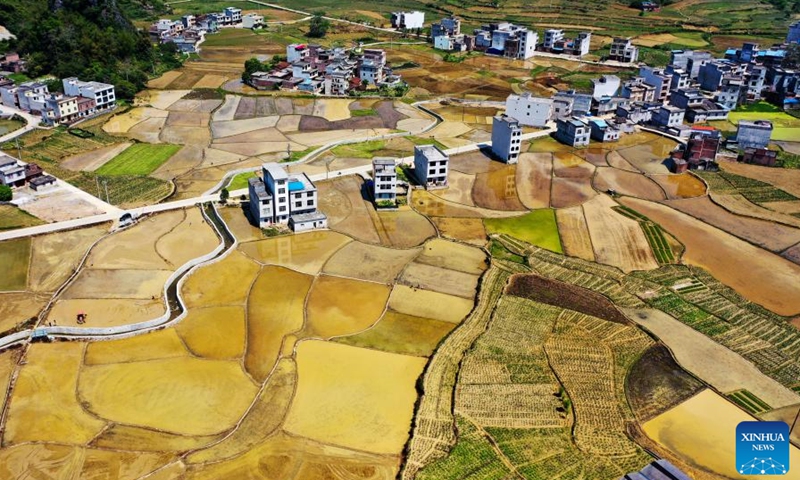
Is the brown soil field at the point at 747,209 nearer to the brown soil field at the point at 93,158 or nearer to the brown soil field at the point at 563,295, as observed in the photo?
the brown soil field at the point at 563,295

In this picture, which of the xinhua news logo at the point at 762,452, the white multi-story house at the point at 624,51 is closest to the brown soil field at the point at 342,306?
the xinhua news logo at the point at 762,452

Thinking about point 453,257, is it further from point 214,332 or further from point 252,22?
point 252,22

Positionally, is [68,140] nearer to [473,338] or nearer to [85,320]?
[85,320]

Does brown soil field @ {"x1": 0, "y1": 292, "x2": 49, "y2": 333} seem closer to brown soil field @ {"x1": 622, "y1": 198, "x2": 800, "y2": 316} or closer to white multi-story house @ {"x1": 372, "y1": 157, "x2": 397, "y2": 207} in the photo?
white multi-story house @ {"x1": 372, "y1": 157, "x2": 397, "y2": 207}

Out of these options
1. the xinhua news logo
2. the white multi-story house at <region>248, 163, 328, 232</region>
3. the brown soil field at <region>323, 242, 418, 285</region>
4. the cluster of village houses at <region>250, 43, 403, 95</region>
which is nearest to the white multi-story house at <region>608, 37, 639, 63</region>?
the cluster of village houses at <region>250, 43, 403, 95</region>

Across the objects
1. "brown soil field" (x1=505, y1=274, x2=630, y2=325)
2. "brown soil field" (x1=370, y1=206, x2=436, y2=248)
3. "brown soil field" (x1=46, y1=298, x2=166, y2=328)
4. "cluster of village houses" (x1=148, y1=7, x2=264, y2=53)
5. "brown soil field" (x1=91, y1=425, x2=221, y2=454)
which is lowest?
"brown soil field" (x1=91, y1=425, x2=221, y2=454)

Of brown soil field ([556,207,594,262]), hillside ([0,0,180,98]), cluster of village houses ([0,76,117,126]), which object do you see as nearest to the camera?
brown soil field ([556,207,594,262])
